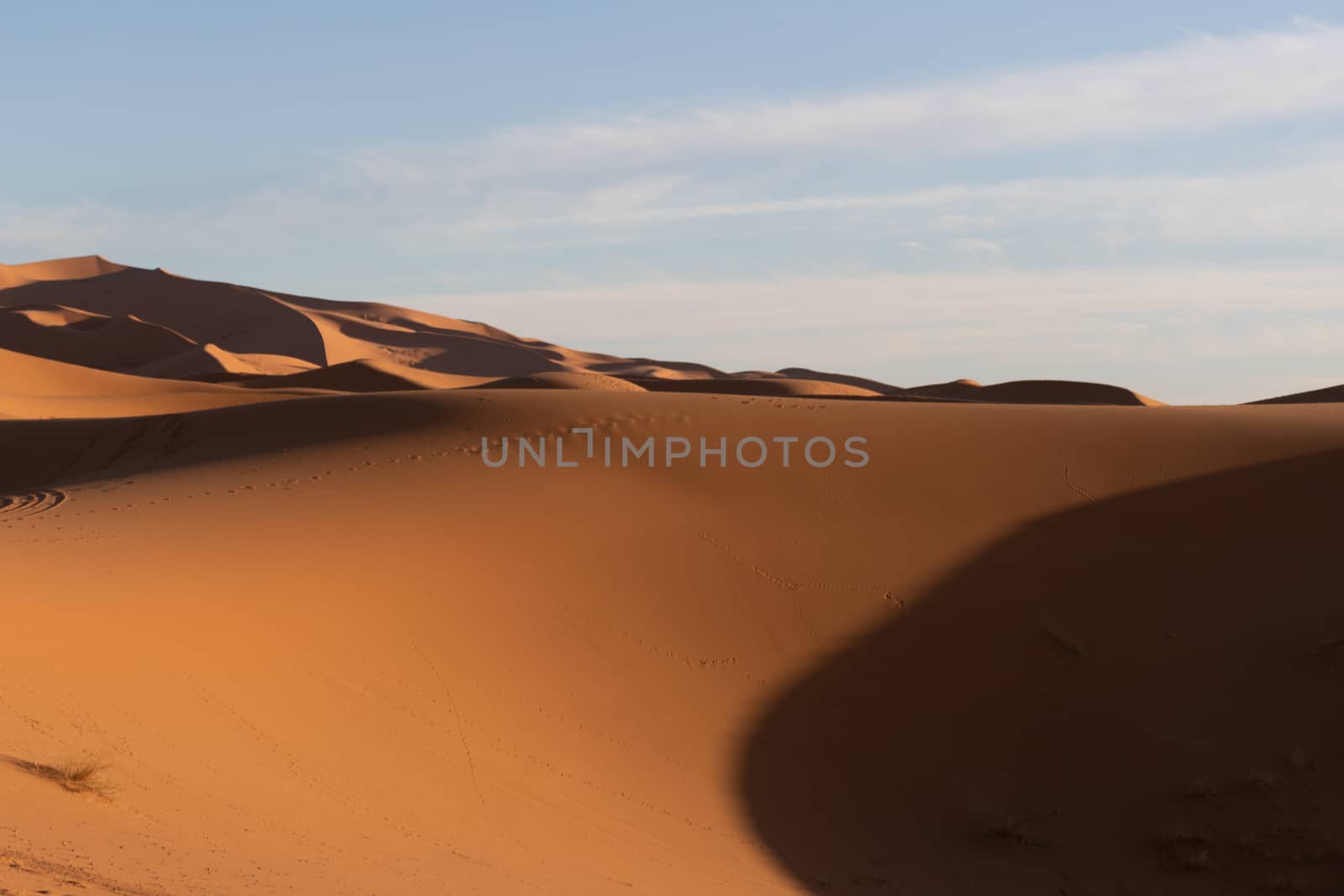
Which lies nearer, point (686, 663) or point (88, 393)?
point (686, 663)

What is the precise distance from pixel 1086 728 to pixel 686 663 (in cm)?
286

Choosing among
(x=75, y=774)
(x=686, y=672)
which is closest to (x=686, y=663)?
(x=686, y=672)

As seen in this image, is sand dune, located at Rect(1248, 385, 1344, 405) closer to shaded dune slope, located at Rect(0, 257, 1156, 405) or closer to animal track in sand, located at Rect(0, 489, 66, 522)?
Answer: shaded dune slope, located at Rect(0, 257, 1156, 405)

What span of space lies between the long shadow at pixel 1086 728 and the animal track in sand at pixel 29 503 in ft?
23.3

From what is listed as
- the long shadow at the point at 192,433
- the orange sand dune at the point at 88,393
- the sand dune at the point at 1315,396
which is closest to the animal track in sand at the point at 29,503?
the long shadow at the point at 192,433

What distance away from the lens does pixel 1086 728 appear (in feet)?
26.8

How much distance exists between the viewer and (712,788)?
7.20m

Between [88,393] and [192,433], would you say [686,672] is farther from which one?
[88,393]

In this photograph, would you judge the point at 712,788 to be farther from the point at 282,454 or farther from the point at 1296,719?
the point at 282,454

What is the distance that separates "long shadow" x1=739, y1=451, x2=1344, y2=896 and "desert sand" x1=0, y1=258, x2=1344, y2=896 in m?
0.03

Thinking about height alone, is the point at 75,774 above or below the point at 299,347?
below

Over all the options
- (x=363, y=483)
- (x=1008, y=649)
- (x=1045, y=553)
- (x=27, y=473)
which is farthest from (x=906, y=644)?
(x=27, y=473)

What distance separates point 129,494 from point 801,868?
Result: 7920 millimetres

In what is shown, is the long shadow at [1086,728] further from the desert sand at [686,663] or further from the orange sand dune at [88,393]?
the orange sand dune at [88,393]
